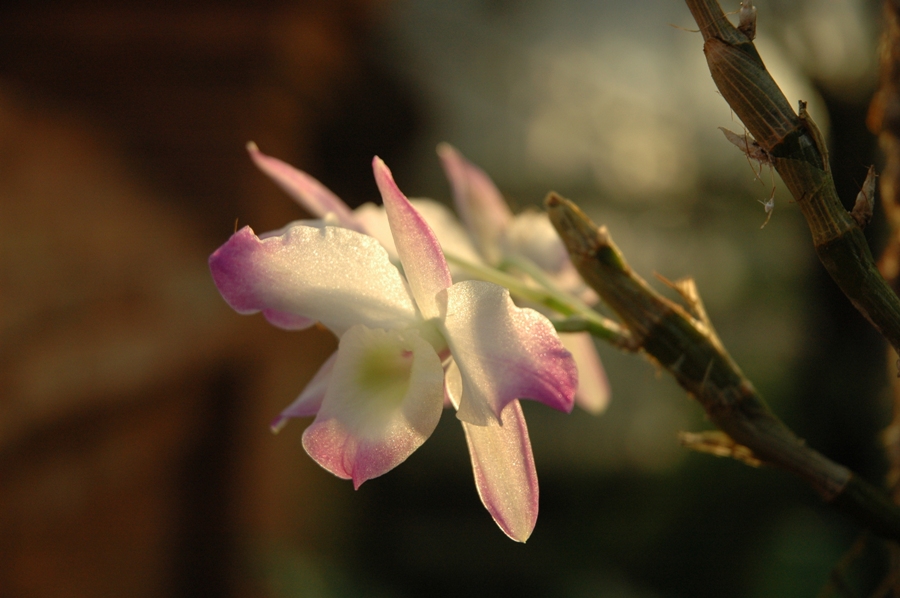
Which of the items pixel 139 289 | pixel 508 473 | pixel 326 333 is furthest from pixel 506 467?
pixel 326 333

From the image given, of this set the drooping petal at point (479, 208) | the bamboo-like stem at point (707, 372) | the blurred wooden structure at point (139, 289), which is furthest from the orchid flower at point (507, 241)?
the blurred wooden structure at point (139, 289)

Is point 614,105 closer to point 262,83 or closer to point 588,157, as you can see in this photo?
point 588,157

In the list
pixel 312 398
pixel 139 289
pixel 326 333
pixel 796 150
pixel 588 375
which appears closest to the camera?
pixel 796 150

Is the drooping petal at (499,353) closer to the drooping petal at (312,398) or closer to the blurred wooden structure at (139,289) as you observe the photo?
the drooping petal at (312,398)

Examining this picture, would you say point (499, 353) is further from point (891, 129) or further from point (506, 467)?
point (891, 129)

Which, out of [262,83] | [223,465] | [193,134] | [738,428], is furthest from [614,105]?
[738,428]
